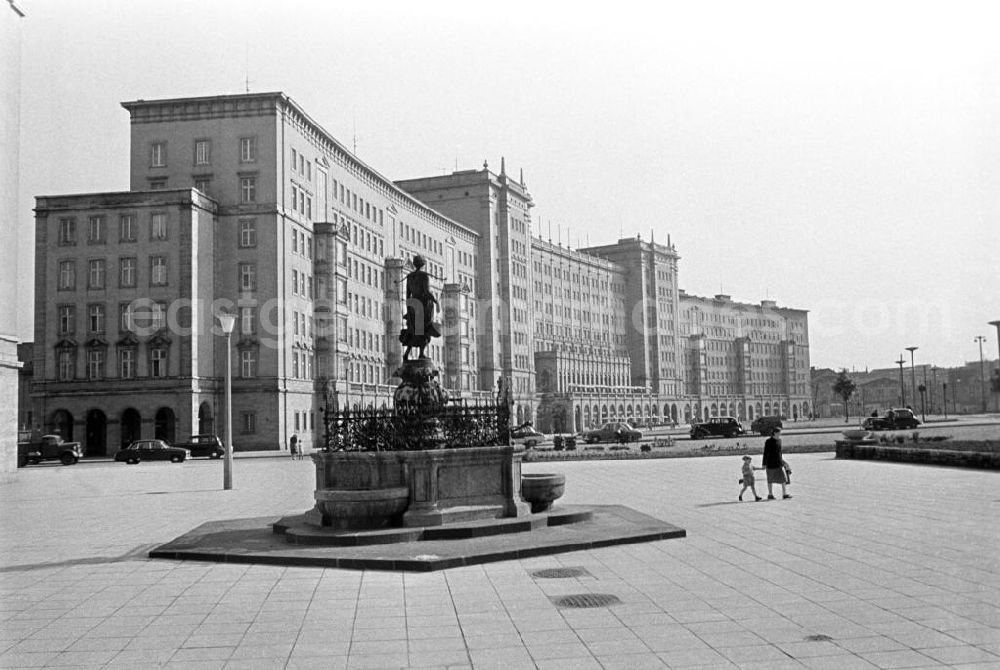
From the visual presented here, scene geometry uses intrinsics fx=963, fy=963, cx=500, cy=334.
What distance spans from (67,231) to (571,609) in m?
62.8

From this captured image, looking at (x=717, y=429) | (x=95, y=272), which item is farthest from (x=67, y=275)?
(x=717, y=429)

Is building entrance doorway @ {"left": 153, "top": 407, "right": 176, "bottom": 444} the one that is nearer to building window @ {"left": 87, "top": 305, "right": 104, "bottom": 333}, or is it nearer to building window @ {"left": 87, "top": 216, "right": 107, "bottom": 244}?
building window @ {"left": 87, "top": 305, "right": 104, "bottom": 333}

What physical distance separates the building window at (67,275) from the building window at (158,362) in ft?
24.8

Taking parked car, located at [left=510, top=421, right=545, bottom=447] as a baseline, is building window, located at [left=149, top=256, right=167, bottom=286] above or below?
above

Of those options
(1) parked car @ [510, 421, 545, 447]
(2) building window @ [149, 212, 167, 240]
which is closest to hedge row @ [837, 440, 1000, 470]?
(1) parked car @ [510, 421, 545, 447]

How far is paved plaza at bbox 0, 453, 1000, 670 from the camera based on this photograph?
342 inches

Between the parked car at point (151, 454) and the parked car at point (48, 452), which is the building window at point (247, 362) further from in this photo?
the parked car at point (48, 452)

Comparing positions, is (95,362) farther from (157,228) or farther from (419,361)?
(419,361)

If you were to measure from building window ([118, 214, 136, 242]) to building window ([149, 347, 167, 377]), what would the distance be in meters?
7.67

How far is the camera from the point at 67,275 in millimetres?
64688

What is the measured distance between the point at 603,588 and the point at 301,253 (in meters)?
62.2

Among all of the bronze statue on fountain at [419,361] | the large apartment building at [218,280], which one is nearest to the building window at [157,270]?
the large apartment building at [218,280]

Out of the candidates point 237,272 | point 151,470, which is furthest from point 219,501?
point 237,272

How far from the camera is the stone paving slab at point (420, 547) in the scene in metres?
13.8
